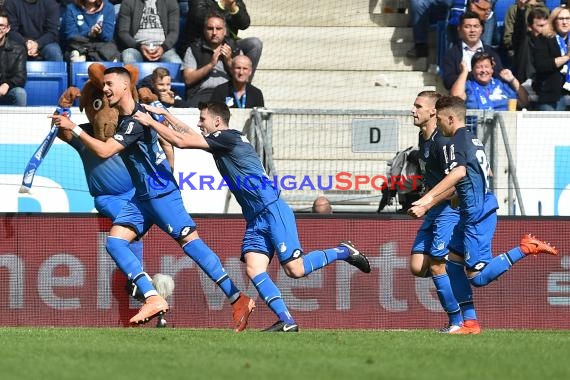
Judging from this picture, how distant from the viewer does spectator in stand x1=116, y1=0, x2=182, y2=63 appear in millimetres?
16906

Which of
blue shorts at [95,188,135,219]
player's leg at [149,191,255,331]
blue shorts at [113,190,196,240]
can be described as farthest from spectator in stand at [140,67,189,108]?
player's leg at [149,191,255,331]

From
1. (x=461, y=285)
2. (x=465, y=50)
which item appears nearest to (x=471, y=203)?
(x=461, y=285)

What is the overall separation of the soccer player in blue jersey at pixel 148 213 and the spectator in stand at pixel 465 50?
242 inches

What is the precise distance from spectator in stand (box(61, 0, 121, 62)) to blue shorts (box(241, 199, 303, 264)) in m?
5.81

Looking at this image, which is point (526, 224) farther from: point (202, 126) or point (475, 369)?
point (475, 369)

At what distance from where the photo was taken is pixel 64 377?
7957 mm

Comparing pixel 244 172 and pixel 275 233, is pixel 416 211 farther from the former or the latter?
pixel 244 172

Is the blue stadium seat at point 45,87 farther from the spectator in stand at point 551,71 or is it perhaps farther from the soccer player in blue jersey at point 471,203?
the soccer player in blue jersey at point 471,203

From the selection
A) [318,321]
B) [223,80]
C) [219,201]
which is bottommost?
[318,321]

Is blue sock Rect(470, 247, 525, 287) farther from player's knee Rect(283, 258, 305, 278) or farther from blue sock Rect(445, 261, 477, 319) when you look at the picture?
player's knee Rect(283, 258, 305, 278)

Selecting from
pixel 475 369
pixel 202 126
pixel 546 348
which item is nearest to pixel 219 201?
pixel 202 126

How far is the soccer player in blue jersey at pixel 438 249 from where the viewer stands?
11.6 meters

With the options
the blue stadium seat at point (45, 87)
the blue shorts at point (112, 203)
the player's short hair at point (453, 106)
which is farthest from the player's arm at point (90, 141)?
the blue stadium seat at point (45, 87)

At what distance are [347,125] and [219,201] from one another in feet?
5.59
